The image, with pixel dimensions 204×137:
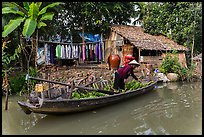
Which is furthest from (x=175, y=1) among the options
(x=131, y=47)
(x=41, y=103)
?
(x=41, y=103)

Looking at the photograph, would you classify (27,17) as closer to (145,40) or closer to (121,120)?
(121,120)

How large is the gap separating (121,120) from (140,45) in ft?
24.0

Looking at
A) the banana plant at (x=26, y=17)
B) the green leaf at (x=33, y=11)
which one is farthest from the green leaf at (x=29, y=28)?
the green leaf at (x=33, y=11)

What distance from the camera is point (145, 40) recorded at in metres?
13.4

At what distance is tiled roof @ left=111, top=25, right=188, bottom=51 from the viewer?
12.7 m

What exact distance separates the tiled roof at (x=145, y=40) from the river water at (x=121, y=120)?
5.58 meters

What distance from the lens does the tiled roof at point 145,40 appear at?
502 inches

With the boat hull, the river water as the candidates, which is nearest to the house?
the river water

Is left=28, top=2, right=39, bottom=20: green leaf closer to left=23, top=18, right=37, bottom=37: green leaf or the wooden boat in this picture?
left=23, top=18, right=37, bottom=37: green leaf

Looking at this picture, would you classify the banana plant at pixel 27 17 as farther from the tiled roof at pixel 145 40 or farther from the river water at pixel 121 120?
the tiled roof at pixel 145 40

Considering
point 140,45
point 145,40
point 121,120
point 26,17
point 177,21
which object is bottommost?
point 121,120

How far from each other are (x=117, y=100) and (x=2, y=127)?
122 inches

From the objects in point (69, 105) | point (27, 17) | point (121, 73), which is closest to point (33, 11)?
point (27, 17)

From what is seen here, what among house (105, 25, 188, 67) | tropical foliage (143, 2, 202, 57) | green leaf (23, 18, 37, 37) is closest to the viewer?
green leaf (23, 18, 37, 37)
